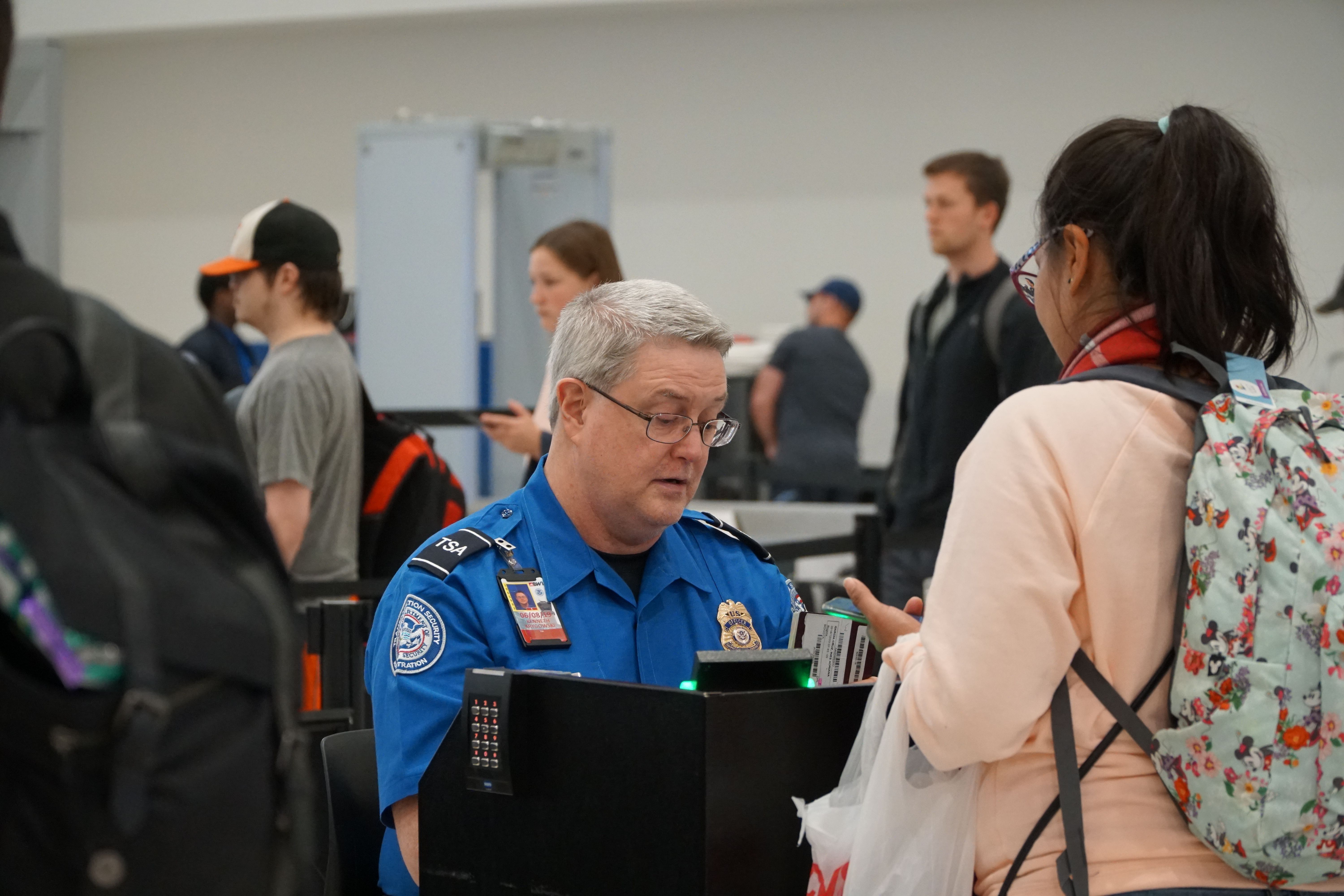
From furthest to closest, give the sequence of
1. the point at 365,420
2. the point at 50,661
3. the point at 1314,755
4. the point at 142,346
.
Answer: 1. the point at 365,420
2. the point at 1314,755
3. the point at 142,346
4. the point at 50,661

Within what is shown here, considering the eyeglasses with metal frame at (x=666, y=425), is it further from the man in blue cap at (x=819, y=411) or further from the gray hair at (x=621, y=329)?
the man in blue cap at (x=819, y=411)

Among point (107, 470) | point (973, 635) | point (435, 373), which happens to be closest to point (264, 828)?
point (107, 470)

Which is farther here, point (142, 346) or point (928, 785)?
point (928, 785)

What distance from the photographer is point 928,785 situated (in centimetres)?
142

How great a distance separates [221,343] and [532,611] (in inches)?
154

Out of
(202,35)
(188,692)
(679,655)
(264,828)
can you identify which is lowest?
(679,655)

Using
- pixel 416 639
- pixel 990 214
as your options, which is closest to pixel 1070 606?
pixel 416 639

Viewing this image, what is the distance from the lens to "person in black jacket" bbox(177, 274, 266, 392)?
5.30 metres

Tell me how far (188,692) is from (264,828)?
4.8 inches

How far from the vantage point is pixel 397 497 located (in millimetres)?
3184

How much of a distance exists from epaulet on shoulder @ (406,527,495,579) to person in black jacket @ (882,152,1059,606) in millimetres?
2001

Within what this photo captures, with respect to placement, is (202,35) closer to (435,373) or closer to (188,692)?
(435,373)

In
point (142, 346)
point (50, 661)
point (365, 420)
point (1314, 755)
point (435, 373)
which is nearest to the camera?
point (50, 661)

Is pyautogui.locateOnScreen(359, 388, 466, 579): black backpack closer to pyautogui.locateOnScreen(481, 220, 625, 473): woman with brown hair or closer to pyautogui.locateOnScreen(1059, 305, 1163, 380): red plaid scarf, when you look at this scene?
pyautogui.locateOnScreen(481, 220, 625, 473): woman with brown hair
